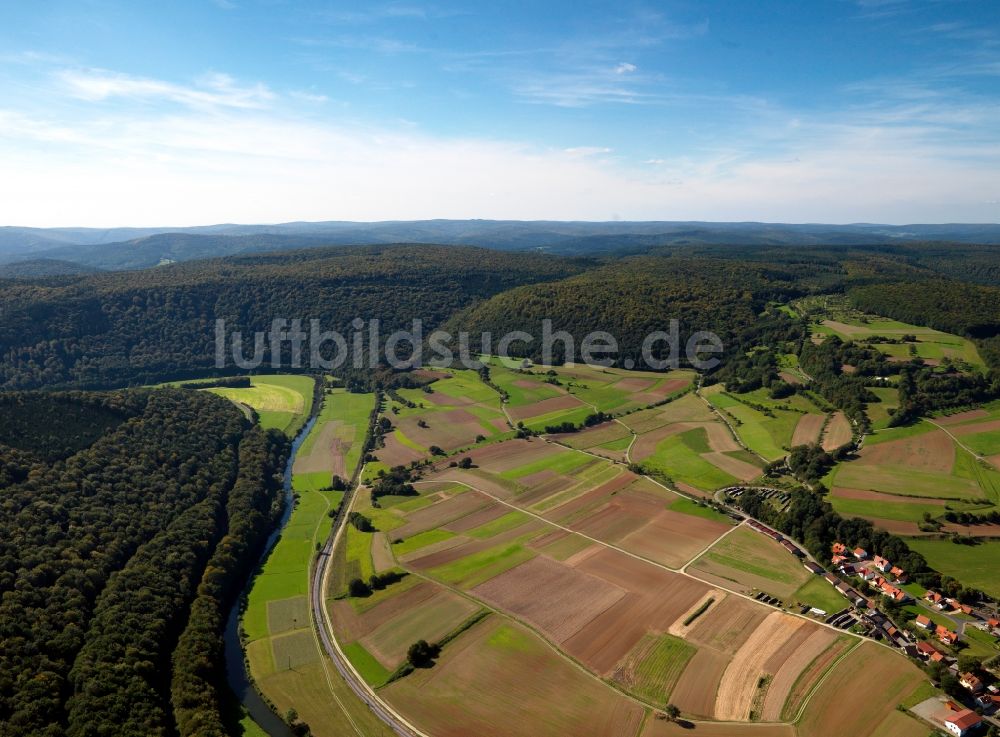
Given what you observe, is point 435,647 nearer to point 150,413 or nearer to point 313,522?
point 313,522

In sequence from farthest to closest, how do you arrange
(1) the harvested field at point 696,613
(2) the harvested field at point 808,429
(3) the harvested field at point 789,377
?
(3) the harvested field at point 789,377
(2) the harvested field at point 808,429
(1) the harvested field at point 696,613

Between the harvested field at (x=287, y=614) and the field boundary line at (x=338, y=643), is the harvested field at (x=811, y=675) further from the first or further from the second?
the harvested field at (x=287, y=614)

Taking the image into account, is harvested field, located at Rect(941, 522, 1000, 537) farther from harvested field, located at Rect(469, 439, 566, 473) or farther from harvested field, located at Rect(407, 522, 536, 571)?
harvested field, located at Rect(469, 439, 566, 473)

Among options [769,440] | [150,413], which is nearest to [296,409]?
[150,413]

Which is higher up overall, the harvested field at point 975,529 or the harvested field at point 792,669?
the harvested field at point 975,529

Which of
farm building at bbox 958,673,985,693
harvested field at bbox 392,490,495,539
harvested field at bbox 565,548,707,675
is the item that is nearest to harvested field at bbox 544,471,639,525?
harvested field at bbox 392,490,495,539

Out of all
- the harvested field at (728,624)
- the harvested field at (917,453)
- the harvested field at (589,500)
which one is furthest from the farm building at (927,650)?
the harvested field at (917,453)
